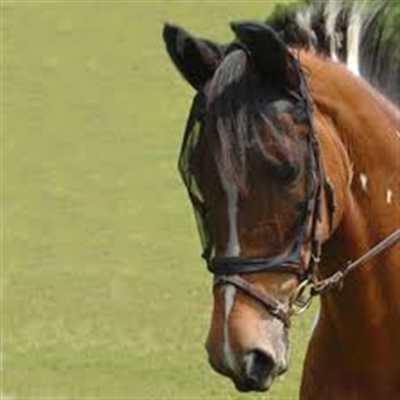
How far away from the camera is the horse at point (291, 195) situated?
3738mm

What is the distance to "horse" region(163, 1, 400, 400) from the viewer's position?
3.74 meters

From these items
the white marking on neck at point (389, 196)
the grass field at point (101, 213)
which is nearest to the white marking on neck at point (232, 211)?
the white marking on neck at point (389, 196)

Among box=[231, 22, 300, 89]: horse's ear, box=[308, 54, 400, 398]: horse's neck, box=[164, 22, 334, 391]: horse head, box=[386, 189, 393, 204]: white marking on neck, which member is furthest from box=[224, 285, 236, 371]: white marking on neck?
box=[386, 189, 393, 204]: white marking on neck

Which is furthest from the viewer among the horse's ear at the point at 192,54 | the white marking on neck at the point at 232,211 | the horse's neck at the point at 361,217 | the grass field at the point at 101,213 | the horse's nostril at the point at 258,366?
the grass field at the point at 101,213

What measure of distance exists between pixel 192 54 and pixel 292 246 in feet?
2.08

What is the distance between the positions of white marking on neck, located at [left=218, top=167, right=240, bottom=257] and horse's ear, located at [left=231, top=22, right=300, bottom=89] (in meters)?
0.33

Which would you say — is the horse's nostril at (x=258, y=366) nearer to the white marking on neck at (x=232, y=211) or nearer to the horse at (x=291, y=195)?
the horse at (x=291, y=195)

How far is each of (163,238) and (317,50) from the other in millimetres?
13524

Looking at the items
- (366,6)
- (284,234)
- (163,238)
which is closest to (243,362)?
(284,234)

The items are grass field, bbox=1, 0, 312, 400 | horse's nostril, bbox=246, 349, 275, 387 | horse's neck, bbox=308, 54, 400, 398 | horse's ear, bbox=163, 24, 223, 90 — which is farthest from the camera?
grass field, bbox=1, 0, 312, 400

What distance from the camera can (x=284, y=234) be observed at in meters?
3.82

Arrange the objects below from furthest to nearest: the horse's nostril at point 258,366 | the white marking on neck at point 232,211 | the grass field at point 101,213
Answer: the grass field at point 101,213
the white marking on neck at point 232,211
the horse's nostril at point 258,366

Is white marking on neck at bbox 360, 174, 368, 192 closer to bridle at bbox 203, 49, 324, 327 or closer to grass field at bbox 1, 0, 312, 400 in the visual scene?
bridle at bbox 203, 49, 324, 327

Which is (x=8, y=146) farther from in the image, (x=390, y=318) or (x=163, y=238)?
(x=390, y=318)
